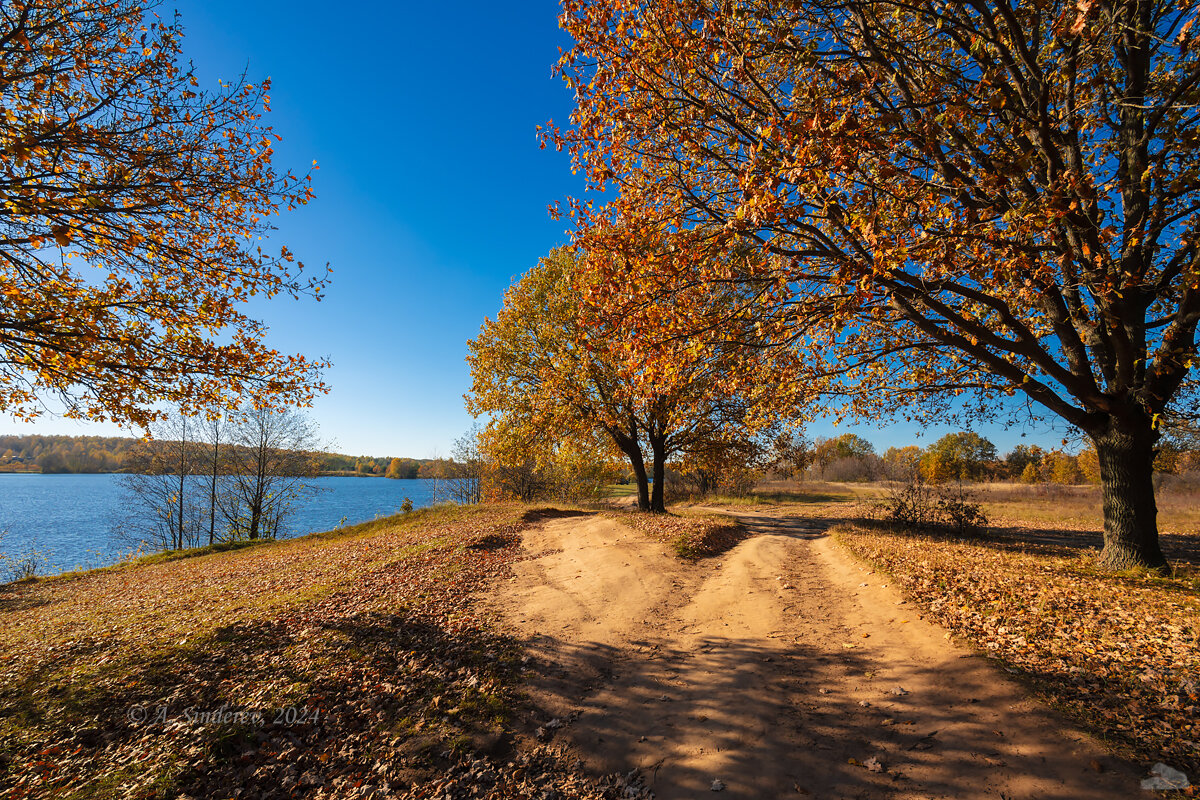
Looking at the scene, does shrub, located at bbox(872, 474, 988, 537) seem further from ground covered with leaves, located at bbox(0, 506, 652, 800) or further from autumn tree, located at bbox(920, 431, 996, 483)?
autumn tree, located at bbox(920, 431, 996, 483)

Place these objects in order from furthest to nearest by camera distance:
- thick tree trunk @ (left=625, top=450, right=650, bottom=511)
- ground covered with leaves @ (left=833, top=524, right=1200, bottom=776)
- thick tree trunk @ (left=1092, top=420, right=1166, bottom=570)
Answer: thick tree trunk @ (left=625, top=450, right=650, bottom=511) → thick tree trunk @ (left=1092, top=420, right=1166, bottom=570) → ground covered with leaves @ (left=833, top=524, right=1200, bottom=776)

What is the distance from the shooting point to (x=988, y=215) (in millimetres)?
6941

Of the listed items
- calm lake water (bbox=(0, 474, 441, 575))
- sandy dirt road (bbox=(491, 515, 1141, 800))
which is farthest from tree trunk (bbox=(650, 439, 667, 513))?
calm lake water (bbox=(0, 474, 441, 575))

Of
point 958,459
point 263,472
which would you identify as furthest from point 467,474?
point 958,459

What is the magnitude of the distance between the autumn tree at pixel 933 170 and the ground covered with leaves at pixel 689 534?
5.90 meters

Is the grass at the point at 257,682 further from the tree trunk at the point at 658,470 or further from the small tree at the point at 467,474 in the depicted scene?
the small tree at the point at 467,474

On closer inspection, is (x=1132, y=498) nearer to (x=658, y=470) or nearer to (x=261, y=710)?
(x=658, y=470)

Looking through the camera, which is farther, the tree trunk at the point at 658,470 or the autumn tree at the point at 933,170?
the tree trunk at the point at 658,470

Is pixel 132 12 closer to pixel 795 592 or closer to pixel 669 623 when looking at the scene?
pixel 669 623

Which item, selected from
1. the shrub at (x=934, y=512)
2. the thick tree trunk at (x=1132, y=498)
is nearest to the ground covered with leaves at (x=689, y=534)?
the shrub at (x=934, y=512)

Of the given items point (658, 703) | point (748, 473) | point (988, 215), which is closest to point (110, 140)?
point (658, 703)

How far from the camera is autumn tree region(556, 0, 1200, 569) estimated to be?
19.4 ft

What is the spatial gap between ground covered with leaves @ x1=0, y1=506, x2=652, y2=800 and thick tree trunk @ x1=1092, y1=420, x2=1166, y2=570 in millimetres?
10608

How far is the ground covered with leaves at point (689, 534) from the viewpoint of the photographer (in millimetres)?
11516
